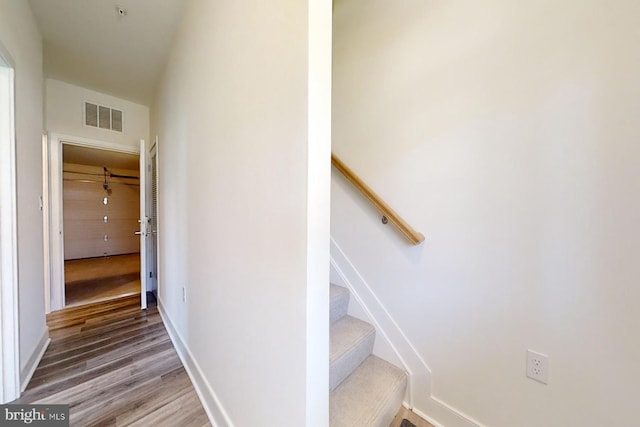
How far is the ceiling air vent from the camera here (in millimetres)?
2697

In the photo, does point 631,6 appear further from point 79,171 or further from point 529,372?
point 79,171

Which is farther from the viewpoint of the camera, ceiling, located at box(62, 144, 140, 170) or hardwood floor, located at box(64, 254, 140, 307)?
Answer: ceiling, located at box(62, 144, 140, 170)

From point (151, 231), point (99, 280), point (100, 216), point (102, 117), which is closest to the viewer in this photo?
point (102, 117)

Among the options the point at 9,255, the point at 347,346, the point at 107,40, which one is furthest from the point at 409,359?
the point at 107,40

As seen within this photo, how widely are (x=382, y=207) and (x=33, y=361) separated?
2.75 meters

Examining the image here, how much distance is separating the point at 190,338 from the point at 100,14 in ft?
8.54

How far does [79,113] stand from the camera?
8.66ft

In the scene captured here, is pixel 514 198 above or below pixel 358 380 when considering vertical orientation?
above

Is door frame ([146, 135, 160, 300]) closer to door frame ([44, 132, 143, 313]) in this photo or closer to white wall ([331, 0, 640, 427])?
door frame ([44, 132, 143, 313])

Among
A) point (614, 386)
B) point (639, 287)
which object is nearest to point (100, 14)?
point (639, 287)

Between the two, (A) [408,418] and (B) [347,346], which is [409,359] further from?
(B) [347,346]

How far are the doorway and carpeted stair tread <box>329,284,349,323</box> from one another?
4.33 m

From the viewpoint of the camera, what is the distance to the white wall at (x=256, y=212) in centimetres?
70

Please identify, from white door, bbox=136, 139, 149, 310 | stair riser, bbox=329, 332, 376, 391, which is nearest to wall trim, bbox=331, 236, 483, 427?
stair riser, bbox=329, 332, 376, 391
